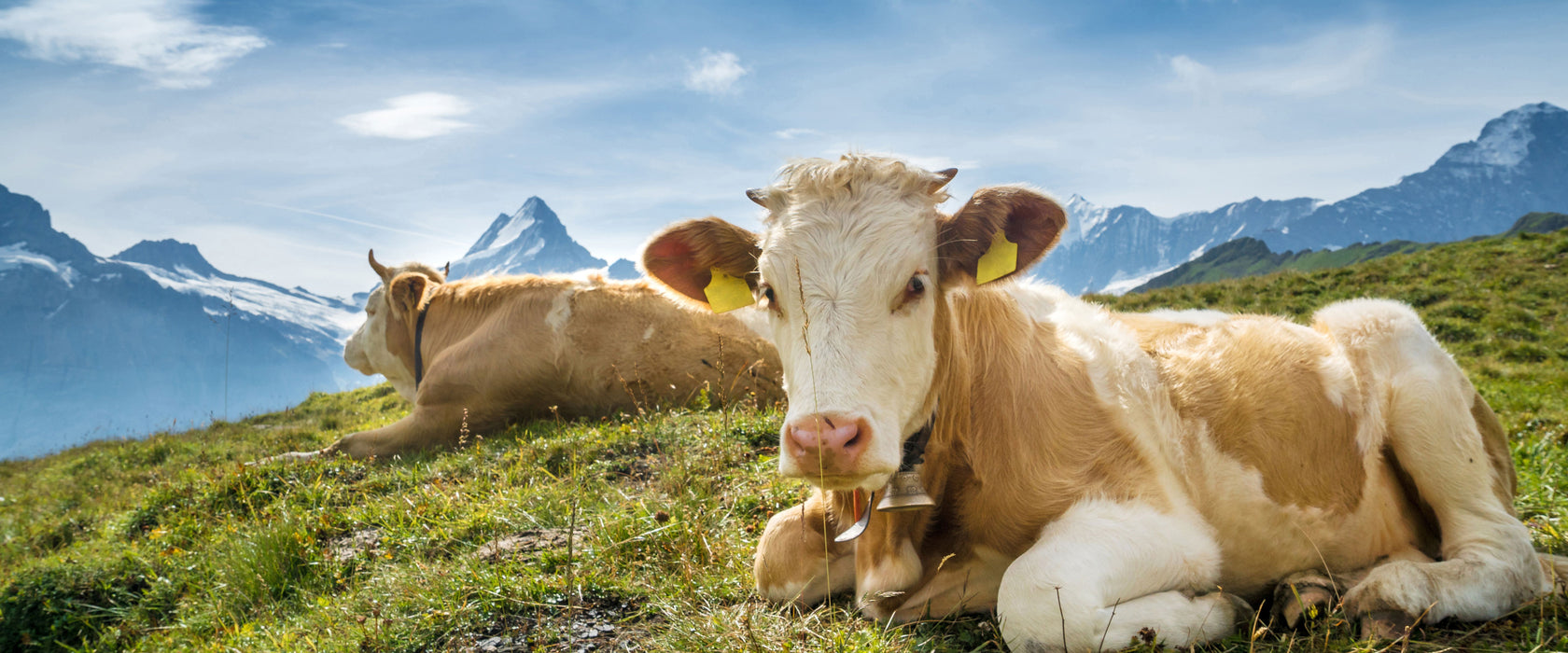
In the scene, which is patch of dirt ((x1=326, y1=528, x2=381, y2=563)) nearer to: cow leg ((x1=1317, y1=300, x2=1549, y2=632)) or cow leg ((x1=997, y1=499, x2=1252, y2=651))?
cow leg ((x1=997, y1=499, x2=1252, y2=651))

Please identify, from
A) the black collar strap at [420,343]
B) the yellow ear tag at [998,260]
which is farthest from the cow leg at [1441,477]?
the black collar strap at [420,343]

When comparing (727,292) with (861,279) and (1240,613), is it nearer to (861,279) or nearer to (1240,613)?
(861,279)

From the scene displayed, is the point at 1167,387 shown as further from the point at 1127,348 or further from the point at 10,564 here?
the point at 10,564

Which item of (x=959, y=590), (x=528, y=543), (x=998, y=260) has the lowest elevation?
(x=528, y=543)

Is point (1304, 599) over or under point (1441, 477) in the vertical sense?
under

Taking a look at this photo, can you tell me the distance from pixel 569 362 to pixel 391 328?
3962 millimetres

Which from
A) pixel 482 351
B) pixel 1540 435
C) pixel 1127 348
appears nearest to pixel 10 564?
pixel 482 351

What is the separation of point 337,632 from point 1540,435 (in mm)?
8781

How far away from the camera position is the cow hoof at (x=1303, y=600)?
291cm

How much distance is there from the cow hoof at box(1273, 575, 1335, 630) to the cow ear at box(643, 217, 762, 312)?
2.48m

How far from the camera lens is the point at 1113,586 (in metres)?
2.73

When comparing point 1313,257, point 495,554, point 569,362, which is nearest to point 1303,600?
point 495,554

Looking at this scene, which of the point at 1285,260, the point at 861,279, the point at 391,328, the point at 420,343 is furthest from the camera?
the point at 1285,260

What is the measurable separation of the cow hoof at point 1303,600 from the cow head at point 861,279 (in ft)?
4.95
